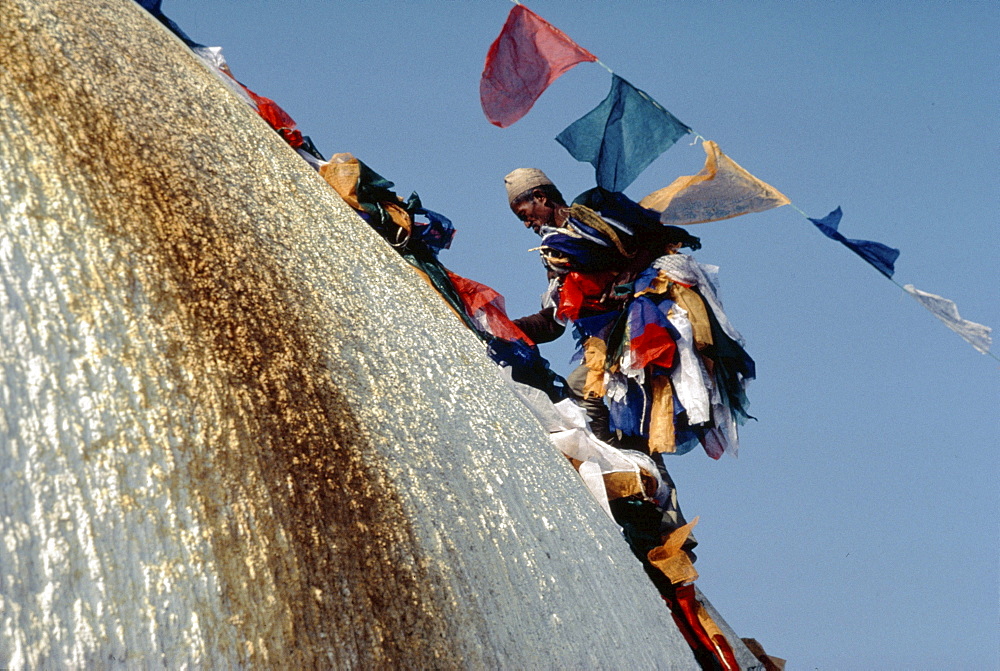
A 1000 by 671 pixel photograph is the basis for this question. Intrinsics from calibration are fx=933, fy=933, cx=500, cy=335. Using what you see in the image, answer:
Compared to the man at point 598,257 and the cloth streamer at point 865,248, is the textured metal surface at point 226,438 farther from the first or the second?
the cloth streamer at point 865,248

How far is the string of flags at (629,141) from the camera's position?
5863 mm

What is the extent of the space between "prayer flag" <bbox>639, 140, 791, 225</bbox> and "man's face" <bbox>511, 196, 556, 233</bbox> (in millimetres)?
1211

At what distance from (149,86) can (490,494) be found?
1935 mm

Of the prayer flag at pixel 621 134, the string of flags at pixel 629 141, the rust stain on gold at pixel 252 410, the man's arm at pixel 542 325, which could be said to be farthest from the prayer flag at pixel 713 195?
the rust stain on gold at pixel 252 410

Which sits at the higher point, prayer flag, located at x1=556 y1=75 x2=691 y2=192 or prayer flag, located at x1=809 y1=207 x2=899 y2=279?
prayer flag, located at x1=556 y1=75 x2=691 y2=192

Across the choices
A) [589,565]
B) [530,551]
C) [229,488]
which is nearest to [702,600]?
[589,565]

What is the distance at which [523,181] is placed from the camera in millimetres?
7008

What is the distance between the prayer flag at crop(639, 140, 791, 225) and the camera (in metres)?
5.82

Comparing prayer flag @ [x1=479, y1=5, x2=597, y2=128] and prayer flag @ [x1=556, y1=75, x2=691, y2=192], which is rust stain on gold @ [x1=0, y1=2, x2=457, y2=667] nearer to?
prayer flag @ [x1=556, y1=75, x2=691, y2=192]

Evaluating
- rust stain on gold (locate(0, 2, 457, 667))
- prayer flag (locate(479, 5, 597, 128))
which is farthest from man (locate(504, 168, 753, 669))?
rust stain on gold (locate(0, 2, 457, 667))

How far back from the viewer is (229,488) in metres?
2.36

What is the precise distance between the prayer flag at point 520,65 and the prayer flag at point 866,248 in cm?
217

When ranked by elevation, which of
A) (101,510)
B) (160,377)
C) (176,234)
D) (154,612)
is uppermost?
(176,234)

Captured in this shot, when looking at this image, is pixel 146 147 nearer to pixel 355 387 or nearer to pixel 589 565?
pixel 355 387
